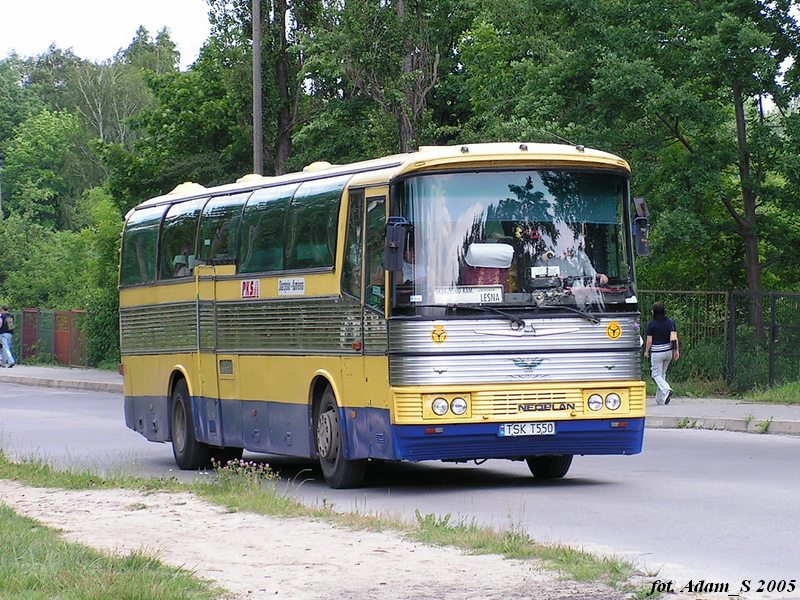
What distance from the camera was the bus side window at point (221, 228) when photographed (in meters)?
19.2

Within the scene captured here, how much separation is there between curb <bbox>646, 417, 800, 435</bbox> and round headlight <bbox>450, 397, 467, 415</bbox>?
8999 millimetres

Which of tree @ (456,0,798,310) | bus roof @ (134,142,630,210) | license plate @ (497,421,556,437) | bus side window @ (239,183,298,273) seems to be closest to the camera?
license plate @ (497,421,556,437)

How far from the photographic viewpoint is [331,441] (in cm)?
1653

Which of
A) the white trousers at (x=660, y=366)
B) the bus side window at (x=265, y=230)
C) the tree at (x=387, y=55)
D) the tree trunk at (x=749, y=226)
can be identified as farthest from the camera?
the tree at (x=387, y=55)

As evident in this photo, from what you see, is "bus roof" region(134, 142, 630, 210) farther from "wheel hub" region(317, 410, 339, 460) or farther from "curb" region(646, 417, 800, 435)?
"curb" region(646, 417, 800, 435)

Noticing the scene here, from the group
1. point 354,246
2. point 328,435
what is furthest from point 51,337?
point 354,246

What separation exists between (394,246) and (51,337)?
46.1 metres

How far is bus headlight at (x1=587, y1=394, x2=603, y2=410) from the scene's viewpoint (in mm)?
15664

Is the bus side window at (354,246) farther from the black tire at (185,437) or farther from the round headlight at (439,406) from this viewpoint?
the black tire at (185,437)

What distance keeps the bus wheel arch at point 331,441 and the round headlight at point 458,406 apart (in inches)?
55.6

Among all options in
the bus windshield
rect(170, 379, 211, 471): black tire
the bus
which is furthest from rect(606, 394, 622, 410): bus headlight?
rect(170, 379, 211, 471): black tire

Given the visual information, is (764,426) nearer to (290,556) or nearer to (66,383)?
(290,556)

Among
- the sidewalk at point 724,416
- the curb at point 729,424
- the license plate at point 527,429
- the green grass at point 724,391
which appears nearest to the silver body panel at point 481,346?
the license plate at point 527,429

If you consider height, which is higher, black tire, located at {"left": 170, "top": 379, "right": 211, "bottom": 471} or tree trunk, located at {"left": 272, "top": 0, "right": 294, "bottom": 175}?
tree trunk, located at {"left": 272, "top": 0, "right": 294, "bottom": 175}
